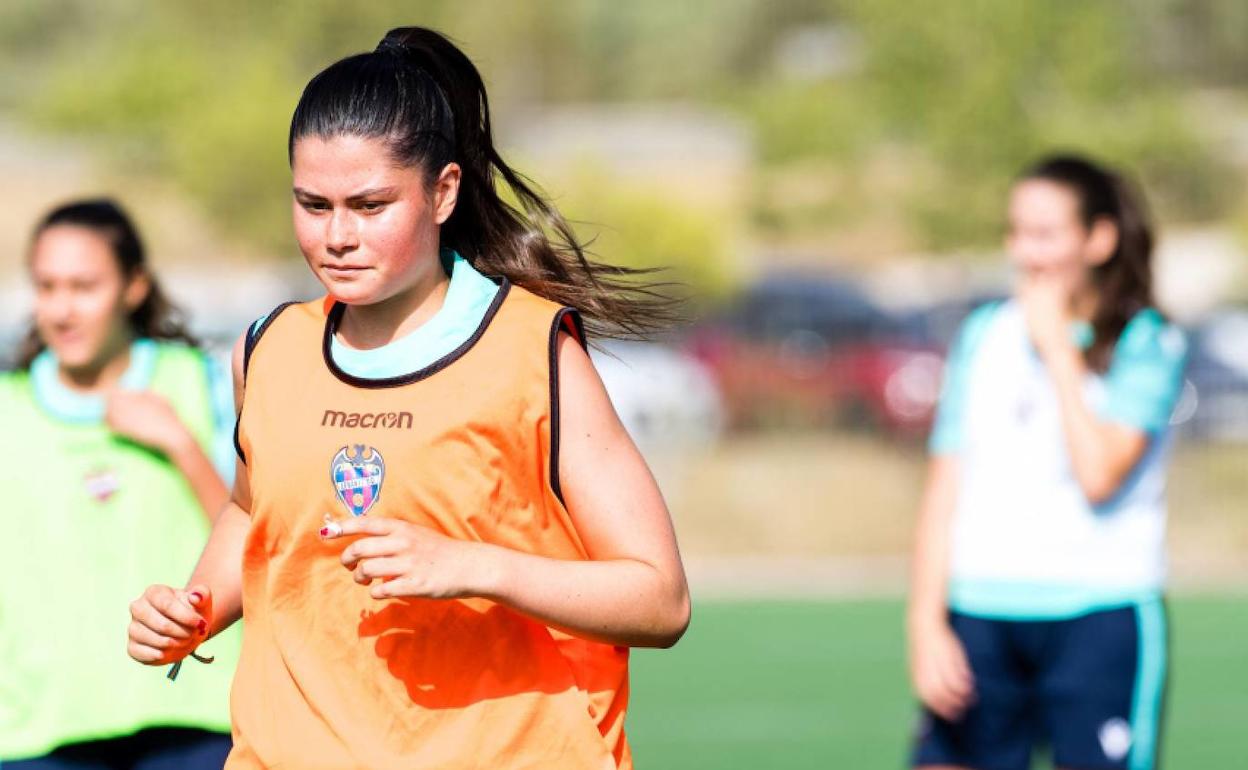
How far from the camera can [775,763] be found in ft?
26.8

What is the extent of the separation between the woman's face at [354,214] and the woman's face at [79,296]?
1699mm

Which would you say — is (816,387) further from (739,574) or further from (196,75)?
(196,75)

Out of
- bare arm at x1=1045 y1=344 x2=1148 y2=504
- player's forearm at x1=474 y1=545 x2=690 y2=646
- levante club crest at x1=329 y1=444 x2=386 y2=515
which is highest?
bare arm at x1=1045 y1=344 x2=1148 y2=504

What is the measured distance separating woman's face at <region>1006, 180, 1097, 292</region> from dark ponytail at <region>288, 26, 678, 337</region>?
1.88m

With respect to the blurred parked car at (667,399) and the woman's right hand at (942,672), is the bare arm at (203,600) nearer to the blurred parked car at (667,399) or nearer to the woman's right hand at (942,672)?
the woman's right hand at (942,672)

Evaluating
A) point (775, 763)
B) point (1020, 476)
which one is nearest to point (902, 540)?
point (775, 763)

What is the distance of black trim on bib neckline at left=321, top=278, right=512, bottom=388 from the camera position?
8.87 feet

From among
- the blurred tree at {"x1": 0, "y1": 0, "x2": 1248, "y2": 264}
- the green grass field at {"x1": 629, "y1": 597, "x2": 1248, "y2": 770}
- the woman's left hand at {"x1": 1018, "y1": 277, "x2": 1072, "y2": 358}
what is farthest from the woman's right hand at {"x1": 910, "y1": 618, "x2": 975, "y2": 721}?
the blurred tree at {"x1": 0, "y1": 0, "x2": 1248, "y2": 264}

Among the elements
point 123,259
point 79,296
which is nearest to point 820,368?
point 123,259

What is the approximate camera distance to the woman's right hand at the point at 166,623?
9.32 ft

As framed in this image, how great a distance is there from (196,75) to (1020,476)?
1914 centimetres

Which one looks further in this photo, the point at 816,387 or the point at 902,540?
the point at 816,387

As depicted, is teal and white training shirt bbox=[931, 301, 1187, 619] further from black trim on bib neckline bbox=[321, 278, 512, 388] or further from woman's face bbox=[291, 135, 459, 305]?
woman's face bbox=[291, 135, 459, 305]

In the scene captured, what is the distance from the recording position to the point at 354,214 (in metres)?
2.65
